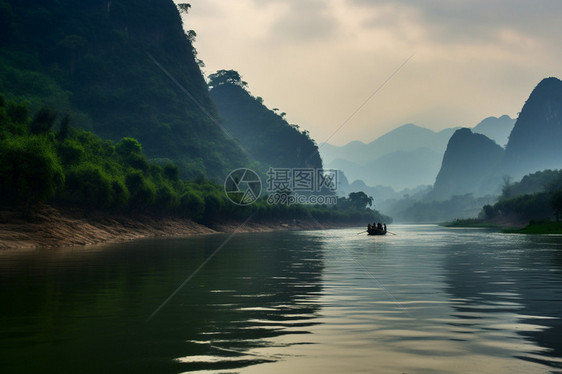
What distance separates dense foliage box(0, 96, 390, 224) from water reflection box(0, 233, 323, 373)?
27.9m

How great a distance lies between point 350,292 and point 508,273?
40.2 feet

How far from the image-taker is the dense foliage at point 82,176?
5369 centimetres

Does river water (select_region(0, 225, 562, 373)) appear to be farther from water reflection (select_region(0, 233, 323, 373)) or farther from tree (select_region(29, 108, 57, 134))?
tree (select_region(29, 108, 57, 134))

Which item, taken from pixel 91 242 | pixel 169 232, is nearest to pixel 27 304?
pixel 91 242

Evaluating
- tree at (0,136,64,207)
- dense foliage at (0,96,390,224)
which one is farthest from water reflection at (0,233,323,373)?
dense foliage at (0,96,390,224)

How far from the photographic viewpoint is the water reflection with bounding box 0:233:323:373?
1058cm

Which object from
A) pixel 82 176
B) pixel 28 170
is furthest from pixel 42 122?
pixel 28 170

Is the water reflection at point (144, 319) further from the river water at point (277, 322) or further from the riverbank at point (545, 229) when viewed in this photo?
the riverbank at point (545, 229)

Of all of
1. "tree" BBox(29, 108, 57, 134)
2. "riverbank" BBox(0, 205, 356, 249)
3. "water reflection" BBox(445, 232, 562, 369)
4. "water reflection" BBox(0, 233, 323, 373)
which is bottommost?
"water reflection" BBox(0, 233, 323, 373)

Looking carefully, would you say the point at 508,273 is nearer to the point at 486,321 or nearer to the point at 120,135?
the point at 486,321

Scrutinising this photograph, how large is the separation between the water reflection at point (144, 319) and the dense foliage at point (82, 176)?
91.6 feet

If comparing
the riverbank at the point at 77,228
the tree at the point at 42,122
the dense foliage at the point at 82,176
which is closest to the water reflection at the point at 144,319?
the riverbank at the point at 77,228

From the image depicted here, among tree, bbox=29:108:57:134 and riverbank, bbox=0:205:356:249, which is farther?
tree, bbox=29:108:57:134

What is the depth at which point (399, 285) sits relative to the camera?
23.9 meters
